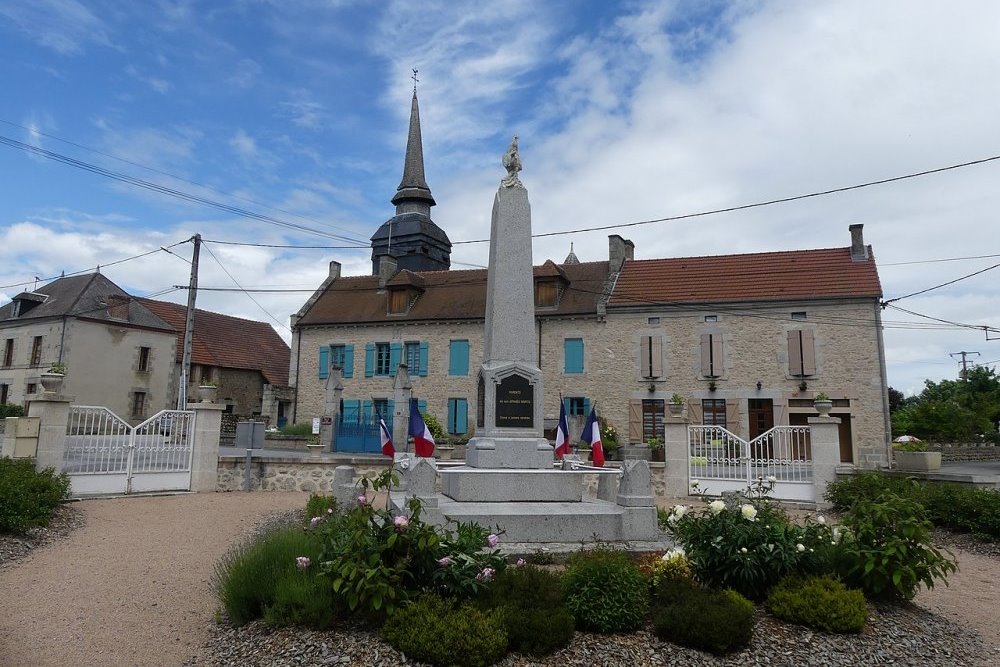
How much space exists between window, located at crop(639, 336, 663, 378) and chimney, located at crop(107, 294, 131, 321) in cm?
2266

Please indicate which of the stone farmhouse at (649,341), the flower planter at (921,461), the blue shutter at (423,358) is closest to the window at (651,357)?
the stone farmhouse at (649,341)

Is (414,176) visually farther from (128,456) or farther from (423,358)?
(128,456)

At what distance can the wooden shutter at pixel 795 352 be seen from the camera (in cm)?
2136

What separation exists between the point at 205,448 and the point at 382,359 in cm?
1372

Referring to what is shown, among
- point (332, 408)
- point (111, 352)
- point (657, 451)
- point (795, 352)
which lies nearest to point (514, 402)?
point (657, 451)

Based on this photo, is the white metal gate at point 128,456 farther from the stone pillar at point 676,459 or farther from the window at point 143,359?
the window at point 143,359

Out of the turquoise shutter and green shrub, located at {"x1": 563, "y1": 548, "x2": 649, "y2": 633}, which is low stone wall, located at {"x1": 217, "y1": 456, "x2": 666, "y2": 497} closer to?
green shrub, located at {"x1": 563, "y1": 548, "x2": 649, "y2": 633}

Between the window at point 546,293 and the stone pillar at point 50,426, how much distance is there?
1678 cm

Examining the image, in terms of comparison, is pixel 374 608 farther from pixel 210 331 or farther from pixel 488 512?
pixel 210 331

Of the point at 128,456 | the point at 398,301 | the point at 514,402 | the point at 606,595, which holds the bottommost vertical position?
the point at 606,595

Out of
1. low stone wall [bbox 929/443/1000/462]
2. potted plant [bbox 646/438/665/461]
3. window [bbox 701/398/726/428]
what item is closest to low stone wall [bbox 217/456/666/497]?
potted plant [bbox 646/438/665/461]

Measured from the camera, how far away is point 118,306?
29.0 m

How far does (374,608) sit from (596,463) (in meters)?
6.52

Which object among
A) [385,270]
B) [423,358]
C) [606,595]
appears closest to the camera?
[606,595]
